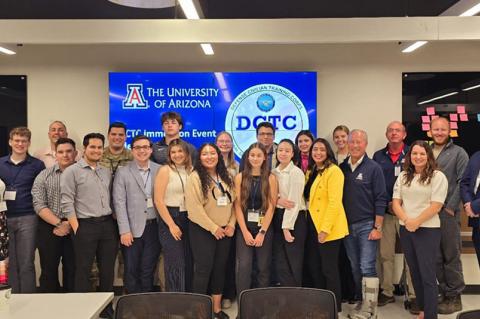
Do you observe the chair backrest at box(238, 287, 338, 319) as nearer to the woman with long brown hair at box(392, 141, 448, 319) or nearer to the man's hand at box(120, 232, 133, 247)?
the woman with long brown hair at box(392, 141, 448, 319)

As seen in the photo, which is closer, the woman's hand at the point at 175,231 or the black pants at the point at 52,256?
the woman's hand at the point at 175,231

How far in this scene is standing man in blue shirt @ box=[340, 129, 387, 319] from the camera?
3732mm

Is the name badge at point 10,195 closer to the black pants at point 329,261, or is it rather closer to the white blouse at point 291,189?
the white blouse at point 291,189

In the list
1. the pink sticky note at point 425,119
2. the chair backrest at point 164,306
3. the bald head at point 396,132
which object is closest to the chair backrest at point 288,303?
the chair backrest at point 164,306

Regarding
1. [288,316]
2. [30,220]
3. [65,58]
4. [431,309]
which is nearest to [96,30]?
[65,58]

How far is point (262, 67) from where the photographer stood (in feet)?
16.6

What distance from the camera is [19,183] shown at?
12.1 ft

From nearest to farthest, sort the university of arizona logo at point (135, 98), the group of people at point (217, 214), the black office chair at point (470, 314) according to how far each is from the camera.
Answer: the black office chair at point (470, 314)
the group of people at point (217, 214)
the university of arizona logo at point (135, 98)

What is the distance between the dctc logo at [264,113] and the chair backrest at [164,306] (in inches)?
123

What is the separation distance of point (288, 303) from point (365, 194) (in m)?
1.97

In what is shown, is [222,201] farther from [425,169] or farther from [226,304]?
[425,169]

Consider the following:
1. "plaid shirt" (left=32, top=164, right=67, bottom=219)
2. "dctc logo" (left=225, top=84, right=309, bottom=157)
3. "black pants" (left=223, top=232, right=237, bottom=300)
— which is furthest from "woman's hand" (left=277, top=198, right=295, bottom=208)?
"plaid shirt" (left=32, top=164, right=67, bottom=219)

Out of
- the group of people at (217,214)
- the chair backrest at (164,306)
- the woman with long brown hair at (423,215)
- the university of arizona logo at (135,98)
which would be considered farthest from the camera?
the university of arizona logo at (135,98)

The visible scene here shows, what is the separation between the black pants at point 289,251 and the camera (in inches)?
146
